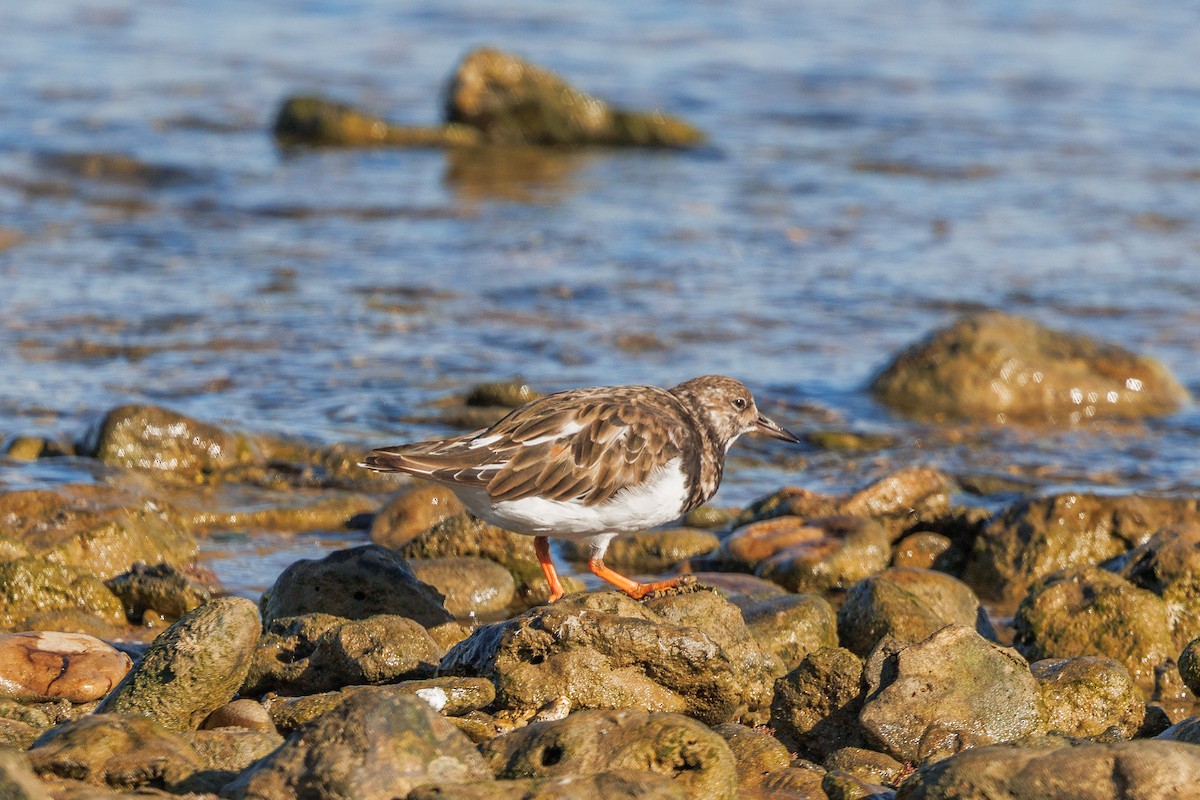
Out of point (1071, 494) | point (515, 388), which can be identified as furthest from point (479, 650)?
point (515, 388)

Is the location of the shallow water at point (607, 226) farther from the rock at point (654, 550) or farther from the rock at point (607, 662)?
the rock at point (607, 662)

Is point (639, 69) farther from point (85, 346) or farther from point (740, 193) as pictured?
point (85, 346)

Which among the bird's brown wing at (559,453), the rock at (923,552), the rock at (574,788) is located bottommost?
the rock at (923,552)

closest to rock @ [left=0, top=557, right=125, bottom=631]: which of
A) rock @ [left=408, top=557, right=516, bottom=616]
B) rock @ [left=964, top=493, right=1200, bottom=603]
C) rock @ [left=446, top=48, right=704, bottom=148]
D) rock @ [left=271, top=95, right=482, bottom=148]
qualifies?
rock @ [left=408, top=557, right=516, bottom=616]

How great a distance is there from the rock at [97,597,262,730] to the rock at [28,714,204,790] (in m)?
0.35

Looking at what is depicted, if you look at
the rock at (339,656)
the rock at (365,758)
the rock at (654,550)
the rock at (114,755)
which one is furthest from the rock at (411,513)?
the rock at (365,758)

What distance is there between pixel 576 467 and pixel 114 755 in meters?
1.87

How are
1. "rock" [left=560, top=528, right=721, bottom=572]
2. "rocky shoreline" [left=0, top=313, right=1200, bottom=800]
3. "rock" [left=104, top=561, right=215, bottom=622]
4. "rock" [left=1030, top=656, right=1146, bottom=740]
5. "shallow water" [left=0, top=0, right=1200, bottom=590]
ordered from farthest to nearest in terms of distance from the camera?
"shallow water" [left=0, top=0, right=1200, bottom=590] < "rock" [left=560, top=528, right=721, bottom=572] < "rock" [left=104, top=561, right=215, bottom=622] < "rock" [left=1030, top=656, right=1146, bottom=740] < "rocky shoreline" [left=0, top=313, right=1200, bottom=800]

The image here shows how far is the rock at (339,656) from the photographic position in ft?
16.1

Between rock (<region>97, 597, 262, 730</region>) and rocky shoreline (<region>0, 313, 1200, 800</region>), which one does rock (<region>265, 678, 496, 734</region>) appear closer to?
rocky shoreline (<region>0, 313, 1200, 800</region>)

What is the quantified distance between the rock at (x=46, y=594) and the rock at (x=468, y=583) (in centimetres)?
120

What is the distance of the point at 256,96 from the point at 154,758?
15.7 meters

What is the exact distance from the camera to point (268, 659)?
5016 millimetres

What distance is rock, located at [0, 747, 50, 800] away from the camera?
124 inches
